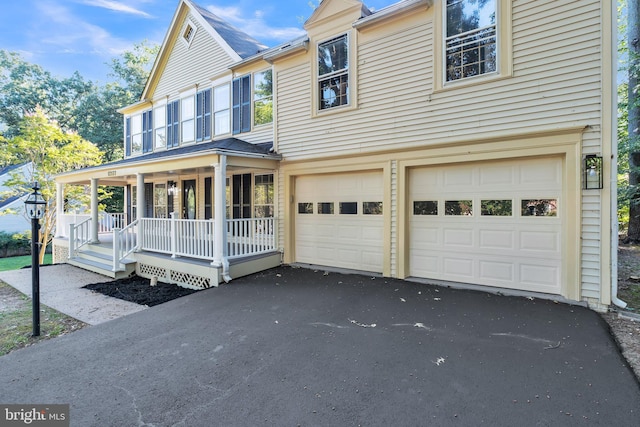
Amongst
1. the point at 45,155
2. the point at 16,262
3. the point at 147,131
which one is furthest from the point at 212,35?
the point at 16,262

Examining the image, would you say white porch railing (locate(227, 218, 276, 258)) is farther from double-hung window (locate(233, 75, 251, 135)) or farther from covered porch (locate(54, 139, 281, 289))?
double-hung window (locate(233, 75, 251, 135))

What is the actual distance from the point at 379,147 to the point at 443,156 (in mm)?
1314

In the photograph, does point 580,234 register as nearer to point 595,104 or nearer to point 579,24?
point 595,104

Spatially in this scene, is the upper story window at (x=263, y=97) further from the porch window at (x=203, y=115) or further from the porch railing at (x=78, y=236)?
the porch railing at (x=78, y=236)

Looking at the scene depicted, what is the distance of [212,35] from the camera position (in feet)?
32.6

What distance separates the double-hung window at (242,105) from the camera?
9.11 metres

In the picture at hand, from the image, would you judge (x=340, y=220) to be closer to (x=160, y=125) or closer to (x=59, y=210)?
(x=160, y=125)

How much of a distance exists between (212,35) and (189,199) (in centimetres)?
557

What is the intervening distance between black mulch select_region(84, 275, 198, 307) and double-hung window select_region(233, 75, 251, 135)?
492cm

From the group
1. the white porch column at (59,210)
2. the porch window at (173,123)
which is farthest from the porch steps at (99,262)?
the porch window at (173,123)

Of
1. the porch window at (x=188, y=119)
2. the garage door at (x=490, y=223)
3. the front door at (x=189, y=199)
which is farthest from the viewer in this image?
the front door at (x=189, y=199)

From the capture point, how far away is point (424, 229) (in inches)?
243

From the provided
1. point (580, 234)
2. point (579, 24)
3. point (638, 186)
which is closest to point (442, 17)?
point (579, 24)

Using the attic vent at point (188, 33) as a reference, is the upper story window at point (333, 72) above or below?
below
